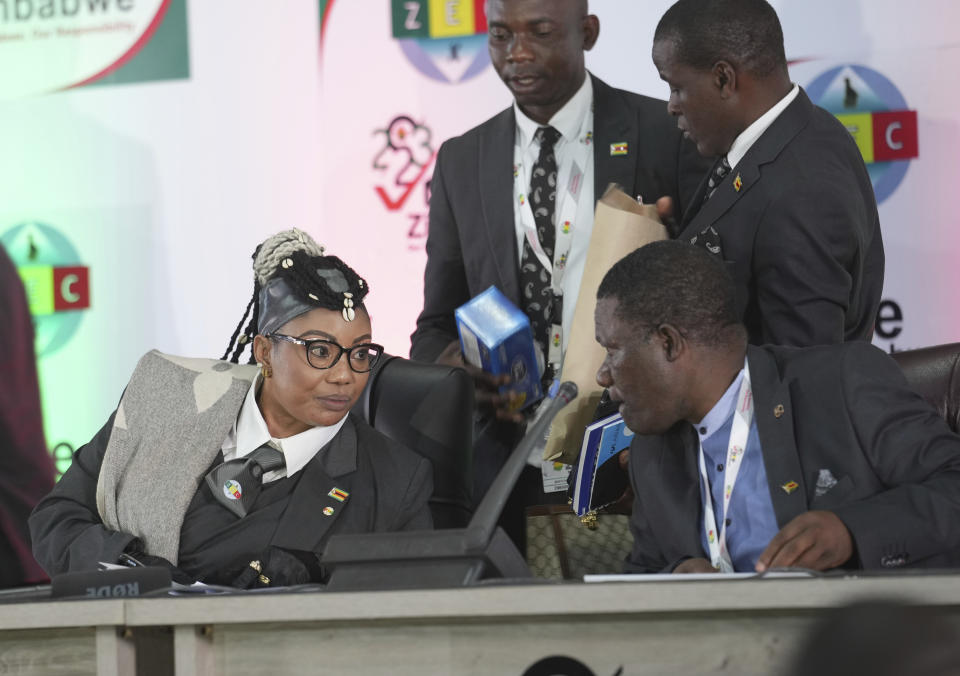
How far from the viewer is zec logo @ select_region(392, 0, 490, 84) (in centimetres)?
401

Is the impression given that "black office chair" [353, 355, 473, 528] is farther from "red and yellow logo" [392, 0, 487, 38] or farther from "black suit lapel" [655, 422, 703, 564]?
"red and yellow logo" [392, 0, 487, 38]

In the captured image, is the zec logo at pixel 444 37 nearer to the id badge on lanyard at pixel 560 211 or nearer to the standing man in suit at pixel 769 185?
the id badge on lanyard at pixel 560 211

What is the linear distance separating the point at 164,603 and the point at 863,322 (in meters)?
1.70

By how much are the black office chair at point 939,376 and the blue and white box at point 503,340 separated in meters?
0.75

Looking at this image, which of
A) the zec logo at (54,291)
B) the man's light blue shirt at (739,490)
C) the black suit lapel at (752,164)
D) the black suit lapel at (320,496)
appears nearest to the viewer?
the man's light blue shirt at (739,490)

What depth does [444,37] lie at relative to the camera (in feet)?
13.2

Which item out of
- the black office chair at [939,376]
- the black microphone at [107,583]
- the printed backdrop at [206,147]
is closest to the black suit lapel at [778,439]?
the black office chair at [939,376]

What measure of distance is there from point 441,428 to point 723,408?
0.64m

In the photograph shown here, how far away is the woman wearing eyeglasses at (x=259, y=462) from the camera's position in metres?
2.35

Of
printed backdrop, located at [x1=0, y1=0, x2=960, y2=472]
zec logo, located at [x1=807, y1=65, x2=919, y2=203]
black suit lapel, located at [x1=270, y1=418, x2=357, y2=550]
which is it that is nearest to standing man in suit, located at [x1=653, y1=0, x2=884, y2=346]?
black suit lapel, located at [x1=270, y1=418, x2=357, y2=550]

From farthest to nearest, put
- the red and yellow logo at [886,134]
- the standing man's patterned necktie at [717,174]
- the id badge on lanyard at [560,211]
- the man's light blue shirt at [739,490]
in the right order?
the red and yellow logo at [886,134]
the id badge on lanyard at [560,211]
the standing man's patterned necktie at [717,174]
the man's light blue shirt at [739,490]

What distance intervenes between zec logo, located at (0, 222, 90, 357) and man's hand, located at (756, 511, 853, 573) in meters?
3.04

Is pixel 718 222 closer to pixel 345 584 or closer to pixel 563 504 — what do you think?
pixel 563 504

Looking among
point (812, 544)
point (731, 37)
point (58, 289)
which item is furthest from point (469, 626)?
point (58, 289)
